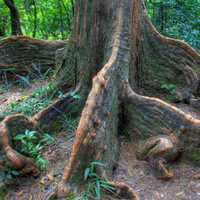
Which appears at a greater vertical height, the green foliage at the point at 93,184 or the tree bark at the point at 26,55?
the tree bark at the point at 26,55

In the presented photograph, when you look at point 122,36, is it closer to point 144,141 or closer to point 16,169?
point 144,141

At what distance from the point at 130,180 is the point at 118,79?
1380mm

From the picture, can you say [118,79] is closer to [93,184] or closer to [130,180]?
[130,180]

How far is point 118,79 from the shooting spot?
496 centimetres

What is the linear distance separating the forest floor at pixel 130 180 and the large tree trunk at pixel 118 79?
21 cm

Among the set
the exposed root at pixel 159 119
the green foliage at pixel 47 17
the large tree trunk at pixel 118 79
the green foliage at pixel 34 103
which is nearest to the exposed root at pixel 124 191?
the large tree trunk at pixel 118 79

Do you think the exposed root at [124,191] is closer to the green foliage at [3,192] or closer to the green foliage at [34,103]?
the green foliage at [3,192]

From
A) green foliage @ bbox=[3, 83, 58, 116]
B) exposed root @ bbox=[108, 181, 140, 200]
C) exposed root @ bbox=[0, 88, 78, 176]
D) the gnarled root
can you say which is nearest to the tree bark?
green foliage @ bbox=[3, 83, 58, 116]

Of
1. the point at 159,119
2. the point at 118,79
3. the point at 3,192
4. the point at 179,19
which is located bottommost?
the point at 3,192

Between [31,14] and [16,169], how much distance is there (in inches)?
352

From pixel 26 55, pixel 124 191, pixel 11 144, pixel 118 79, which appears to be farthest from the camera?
pixel 26 55

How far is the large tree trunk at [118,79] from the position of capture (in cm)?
407

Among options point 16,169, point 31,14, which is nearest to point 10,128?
point 16,169

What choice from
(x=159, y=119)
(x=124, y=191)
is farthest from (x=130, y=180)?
(x=159, y=119)
